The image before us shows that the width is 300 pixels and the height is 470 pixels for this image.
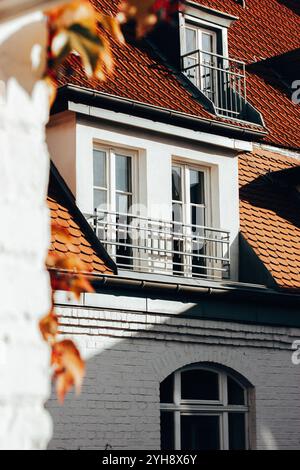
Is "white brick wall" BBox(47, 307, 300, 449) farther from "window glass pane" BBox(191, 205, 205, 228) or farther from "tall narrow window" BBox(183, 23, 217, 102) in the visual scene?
"tall narrow window" BBox(183, 23, 217, 102)

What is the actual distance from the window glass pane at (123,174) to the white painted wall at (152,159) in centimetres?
16

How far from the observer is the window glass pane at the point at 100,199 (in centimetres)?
1418

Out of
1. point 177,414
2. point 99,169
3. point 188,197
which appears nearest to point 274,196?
point 188,197

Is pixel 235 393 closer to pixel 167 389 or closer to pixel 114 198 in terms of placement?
pixel 167 389

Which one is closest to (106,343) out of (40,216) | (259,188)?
(259,188)

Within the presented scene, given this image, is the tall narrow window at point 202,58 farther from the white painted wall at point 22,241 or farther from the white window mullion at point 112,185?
the white painted wall at point 22,241

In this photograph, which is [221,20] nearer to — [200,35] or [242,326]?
[200,35]

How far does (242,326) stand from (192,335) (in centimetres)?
95

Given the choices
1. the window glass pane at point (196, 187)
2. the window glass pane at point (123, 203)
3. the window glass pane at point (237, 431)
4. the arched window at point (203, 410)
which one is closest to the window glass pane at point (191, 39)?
the window glass pane at point (196, 187)

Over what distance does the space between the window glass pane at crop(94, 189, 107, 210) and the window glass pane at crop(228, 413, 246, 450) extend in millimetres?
3375

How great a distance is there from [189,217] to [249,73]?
5.27 meters

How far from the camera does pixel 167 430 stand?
14156 millimetres

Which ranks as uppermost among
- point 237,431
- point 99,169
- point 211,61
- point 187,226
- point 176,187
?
point 211,61

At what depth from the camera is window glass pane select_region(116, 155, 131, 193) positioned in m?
14.5
